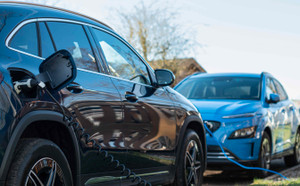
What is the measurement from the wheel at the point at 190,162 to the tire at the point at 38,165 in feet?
7.93

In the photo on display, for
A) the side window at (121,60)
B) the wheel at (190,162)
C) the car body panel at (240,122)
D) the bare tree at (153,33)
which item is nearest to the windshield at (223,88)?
the car body panel at (240,122)

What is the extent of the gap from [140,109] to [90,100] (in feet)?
3.29

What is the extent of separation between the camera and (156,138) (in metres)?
5.41

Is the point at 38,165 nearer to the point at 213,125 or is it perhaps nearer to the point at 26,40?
the point at 26,40

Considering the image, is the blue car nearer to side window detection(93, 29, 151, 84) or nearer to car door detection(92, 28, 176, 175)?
car door detection(92, 28, 176, 175)

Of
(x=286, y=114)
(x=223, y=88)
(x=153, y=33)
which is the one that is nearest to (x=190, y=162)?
(x=223, y=88)

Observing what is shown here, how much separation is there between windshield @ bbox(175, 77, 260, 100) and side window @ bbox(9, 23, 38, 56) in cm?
624

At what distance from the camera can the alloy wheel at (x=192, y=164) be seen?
6.21 m

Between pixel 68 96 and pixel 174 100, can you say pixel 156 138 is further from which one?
pixel 68 96

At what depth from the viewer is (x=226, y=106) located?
29.1 ft

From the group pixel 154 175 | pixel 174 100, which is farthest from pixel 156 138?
pixel 174 100

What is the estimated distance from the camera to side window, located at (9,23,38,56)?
3622 mm

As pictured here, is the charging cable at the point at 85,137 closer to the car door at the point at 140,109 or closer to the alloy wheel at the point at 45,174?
the car door at the point at 140,109

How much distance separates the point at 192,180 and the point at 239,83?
4.17 m
